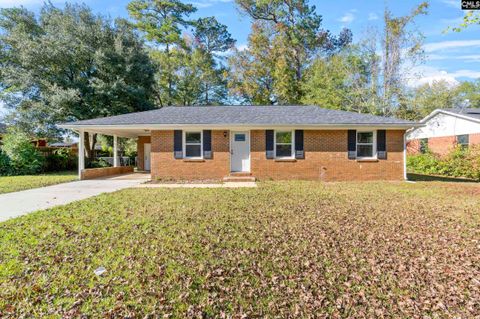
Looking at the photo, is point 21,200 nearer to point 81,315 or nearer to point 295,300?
point 81,315

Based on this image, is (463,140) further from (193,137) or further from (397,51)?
(193,137)

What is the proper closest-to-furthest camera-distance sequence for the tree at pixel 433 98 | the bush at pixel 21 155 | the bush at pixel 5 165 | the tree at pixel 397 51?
the bush at pixel 5 165 < the bush at pixel 21 155 < the tree at pixel 397 51 < the tree at pixel 433 98

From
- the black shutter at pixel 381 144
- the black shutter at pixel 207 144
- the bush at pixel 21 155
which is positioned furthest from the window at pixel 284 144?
the bush at pixel 21 155

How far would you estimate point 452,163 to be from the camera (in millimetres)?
14828

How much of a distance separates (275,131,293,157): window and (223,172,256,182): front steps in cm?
173

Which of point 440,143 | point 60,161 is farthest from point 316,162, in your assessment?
point 60,161

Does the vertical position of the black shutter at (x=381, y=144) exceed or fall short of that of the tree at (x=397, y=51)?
it falls short

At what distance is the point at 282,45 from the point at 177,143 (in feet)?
58.0

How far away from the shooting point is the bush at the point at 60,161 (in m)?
17.4

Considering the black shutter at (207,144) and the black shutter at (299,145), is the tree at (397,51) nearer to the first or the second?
the black shutter at (299,145)


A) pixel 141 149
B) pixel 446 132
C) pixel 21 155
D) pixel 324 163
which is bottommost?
pixel 324 163

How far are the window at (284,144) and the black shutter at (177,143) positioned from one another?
183 inches

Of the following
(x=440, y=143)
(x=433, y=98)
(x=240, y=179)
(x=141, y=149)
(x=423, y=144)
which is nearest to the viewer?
(x=240, y=179)

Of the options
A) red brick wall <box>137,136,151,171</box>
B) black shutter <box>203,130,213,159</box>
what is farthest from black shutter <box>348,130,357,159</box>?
red brick wall <box>137,136,151,171</box>
